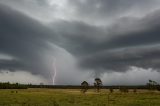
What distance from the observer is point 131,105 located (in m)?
62.0

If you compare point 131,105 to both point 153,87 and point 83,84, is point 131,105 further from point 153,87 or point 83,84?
point 153,87

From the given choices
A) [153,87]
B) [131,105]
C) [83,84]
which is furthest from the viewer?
[153,87]

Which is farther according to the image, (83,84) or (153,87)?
(153,87)

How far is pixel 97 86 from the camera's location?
189m

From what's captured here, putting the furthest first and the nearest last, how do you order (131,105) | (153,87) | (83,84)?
(153,87) < (83,84) < (131,105)

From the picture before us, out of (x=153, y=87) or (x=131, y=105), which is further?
(x=153, y=87)

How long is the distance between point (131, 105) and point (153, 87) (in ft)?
471

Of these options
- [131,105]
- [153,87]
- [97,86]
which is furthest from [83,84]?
[131,105]

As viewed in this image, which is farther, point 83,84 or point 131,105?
point 83,84

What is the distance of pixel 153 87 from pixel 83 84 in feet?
168

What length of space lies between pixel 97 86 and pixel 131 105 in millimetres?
127246

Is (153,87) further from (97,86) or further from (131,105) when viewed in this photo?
(131,105)

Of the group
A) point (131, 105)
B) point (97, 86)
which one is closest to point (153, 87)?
point (97, 86)

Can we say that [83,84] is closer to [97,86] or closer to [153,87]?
[97,86]
